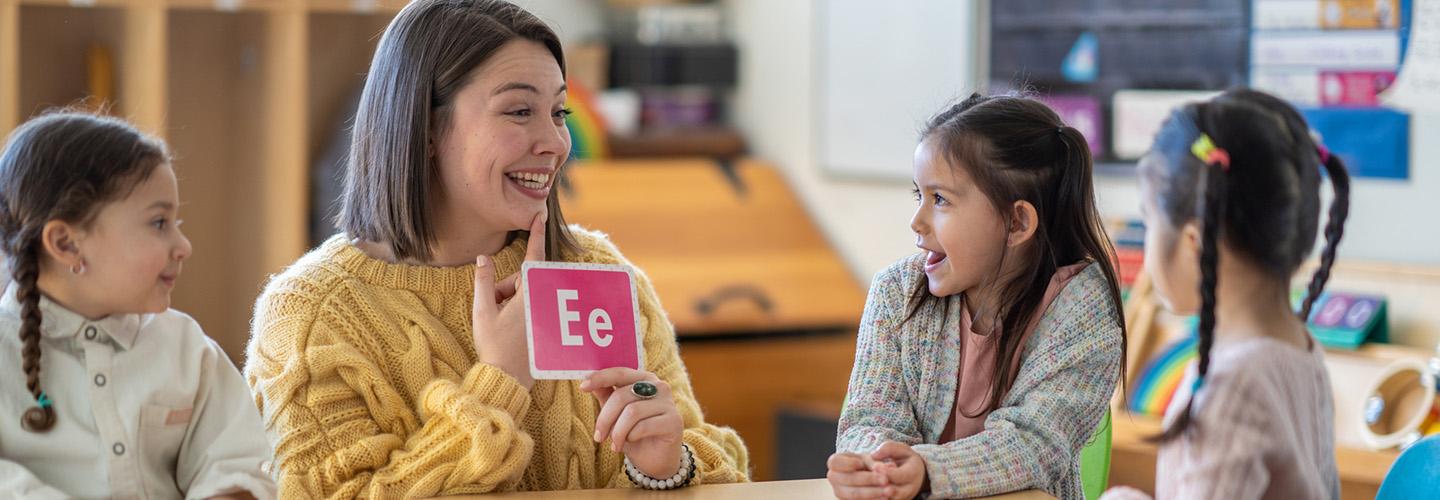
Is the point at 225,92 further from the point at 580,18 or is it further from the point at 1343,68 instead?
the point at 1343,68

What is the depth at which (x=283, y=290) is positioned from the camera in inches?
69.5

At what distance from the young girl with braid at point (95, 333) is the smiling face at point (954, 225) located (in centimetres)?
77

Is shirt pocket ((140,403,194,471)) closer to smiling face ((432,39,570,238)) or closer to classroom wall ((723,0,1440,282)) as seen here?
smiling face ((432,39,570,238))

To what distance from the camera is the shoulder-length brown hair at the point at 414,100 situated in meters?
1.77

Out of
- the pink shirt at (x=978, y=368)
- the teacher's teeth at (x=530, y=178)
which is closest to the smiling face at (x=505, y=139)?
the teacher's teeth at (x=530, y=178)

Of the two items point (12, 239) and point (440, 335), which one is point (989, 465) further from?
point (12, 239)

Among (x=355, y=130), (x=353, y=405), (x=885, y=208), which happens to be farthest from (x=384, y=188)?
(x=885, y=208)

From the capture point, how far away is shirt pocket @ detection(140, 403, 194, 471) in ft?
4.71

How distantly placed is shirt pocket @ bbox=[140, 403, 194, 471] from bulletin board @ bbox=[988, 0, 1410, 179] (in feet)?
5.94

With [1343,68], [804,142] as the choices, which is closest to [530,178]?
[1343,68]

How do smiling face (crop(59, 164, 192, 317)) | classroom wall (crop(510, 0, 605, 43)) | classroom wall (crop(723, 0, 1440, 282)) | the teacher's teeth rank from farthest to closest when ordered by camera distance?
1. classroom wall (crop(510, 0, 605, 43))
2. classroom wall (crop(723, 0, 1440, 282))
3. the teacher's teeth
4. smiling face (crop(59, 164, 192, 317))

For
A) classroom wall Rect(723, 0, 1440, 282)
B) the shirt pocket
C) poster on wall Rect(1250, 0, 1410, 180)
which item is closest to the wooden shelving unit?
classroom wall Rect(723, 0, 1440, 282)

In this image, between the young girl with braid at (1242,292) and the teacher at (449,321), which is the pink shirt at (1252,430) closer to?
the young girl with braid at (1242,292)

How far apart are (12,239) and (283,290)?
387 mm
